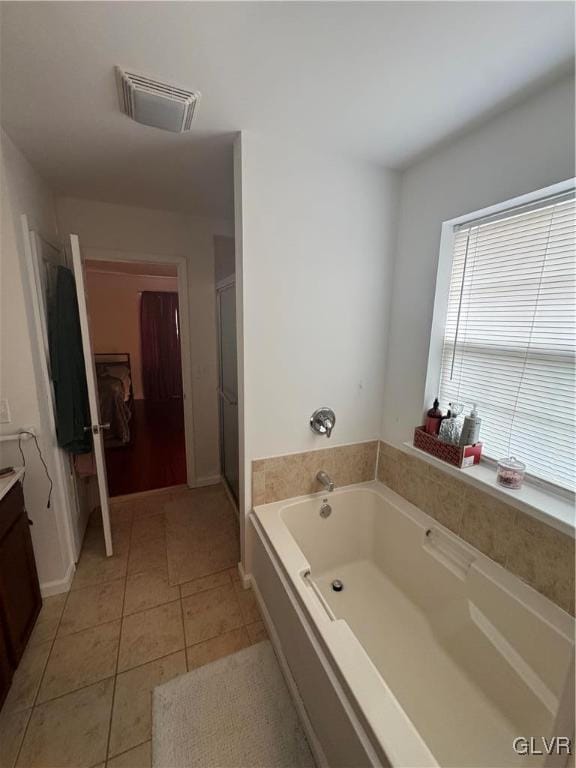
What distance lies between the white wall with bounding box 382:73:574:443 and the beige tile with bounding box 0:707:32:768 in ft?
6.95

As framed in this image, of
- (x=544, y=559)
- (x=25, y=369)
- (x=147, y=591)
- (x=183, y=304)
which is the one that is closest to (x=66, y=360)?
(x=25, y=369)

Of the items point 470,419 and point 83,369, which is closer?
point 470,419

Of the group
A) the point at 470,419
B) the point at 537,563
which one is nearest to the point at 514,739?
the point at 537,563

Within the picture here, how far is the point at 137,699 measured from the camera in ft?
4.26

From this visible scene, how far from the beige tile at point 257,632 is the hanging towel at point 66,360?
1447 millimetres

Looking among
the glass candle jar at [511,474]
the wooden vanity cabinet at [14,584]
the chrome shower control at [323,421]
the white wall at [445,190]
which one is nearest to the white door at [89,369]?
the wooden vanity cabinet at [14,584]

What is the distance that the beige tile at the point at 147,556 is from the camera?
2002mm

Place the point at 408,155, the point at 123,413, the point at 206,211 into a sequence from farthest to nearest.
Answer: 1. the point at 123,413
2. the point at 206,211
3. the point at 408,155

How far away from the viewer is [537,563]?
1213 mm

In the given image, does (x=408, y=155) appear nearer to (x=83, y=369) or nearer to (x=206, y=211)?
(x=206, y=211)

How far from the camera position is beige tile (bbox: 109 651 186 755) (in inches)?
46.4

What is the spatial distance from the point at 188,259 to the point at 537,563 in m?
2.91

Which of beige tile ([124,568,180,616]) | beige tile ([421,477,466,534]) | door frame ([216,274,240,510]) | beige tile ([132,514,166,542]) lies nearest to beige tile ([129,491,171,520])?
beige tile ([132,514,166,542])

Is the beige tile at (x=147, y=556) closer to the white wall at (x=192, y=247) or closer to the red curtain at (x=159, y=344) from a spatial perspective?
the white wall at (x=192, y=247)
